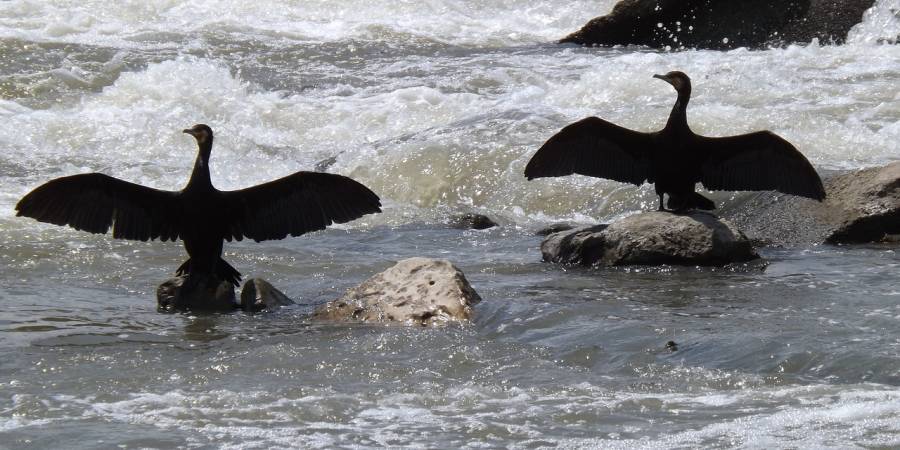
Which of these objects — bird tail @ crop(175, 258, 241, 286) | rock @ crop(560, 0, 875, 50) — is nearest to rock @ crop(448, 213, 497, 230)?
bird tail @ crop(175, 258, 241, 286)

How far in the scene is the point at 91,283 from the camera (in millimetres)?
8055

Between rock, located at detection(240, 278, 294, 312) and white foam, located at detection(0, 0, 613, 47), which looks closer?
rock, located at detection(240, 278, 294, 312)

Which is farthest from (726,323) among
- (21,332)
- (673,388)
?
(21,332)

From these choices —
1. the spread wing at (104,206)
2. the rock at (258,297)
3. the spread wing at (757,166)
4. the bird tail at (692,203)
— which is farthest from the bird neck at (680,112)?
the spread wing at (104,206)

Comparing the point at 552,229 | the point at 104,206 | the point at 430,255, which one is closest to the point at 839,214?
the point at 552,229

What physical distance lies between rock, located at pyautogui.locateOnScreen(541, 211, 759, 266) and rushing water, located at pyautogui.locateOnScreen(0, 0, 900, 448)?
0.17 m

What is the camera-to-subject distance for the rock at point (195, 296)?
721 cm

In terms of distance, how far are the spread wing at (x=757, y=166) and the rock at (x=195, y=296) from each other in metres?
3.33

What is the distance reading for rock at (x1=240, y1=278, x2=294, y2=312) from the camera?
7.18 metres

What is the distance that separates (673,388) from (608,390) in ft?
0.84

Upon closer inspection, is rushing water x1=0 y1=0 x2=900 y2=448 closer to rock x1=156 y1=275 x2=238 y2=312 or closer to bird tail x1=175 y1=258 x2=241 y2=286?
rock x1=156 y1=275 x2=238 y2=312

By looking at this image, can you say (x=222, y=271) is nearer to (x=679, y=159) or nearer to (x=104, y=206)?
(x=104, y=206)

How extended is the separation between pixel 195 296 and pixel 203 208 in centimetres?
49

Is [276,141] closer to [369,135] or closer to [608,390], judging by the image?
[369,135]
